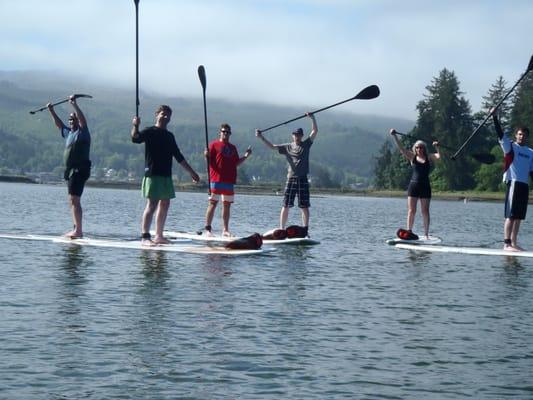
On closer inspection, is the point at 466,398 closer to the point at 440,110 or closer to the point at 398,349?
the point at 398,349

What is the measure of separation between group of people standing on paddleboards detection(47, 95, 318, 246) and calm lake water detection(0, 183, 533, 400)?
3.89 ft

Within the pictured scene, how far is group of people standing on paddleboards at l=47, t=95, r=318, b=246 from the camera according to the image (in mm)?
16484

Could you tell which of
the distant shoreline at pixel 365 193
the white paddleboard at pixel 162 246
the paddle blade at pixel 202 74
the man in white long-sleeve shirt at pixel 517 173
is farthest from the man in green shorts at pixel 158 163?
the distant shoreline at pixel 365 193

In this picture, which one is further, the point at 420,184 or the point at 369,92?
the point at 369,92

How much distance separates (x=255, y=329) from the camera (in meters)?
9.54

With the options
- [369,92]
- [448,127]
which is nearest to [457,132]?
[448,127]

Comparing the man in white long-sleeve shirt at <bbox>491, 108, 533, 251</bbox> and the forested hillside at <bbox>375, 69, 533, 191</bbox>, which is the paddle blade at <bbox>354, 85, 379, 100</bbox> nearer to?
the man in white long-sleeve shirt at <bbox>491, 108, 533, 251</bbox>

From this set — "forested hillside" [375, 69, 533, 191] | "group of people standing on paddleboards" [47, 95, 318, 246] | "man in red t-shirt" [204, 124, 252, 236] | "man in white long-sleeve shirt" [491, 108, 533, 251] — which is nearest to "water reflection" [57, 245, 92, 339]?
"group of people standing on paddleboards" [47, 95, 318, 246]

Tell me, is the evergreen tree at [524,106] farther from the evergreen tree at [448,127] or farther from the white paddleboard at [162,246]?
the white paddleboard at [162,246]

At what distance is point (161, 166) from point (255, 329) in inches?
290

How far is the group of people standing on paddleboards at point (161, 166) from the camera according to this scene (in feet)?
54.1

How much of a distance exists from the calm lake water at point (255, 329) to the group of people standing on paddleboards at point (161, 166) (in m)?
1.19

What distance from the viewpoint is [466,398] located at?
7316 mm

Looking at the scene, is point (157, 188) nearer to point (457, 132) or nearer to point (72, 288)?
point (72, 288)
